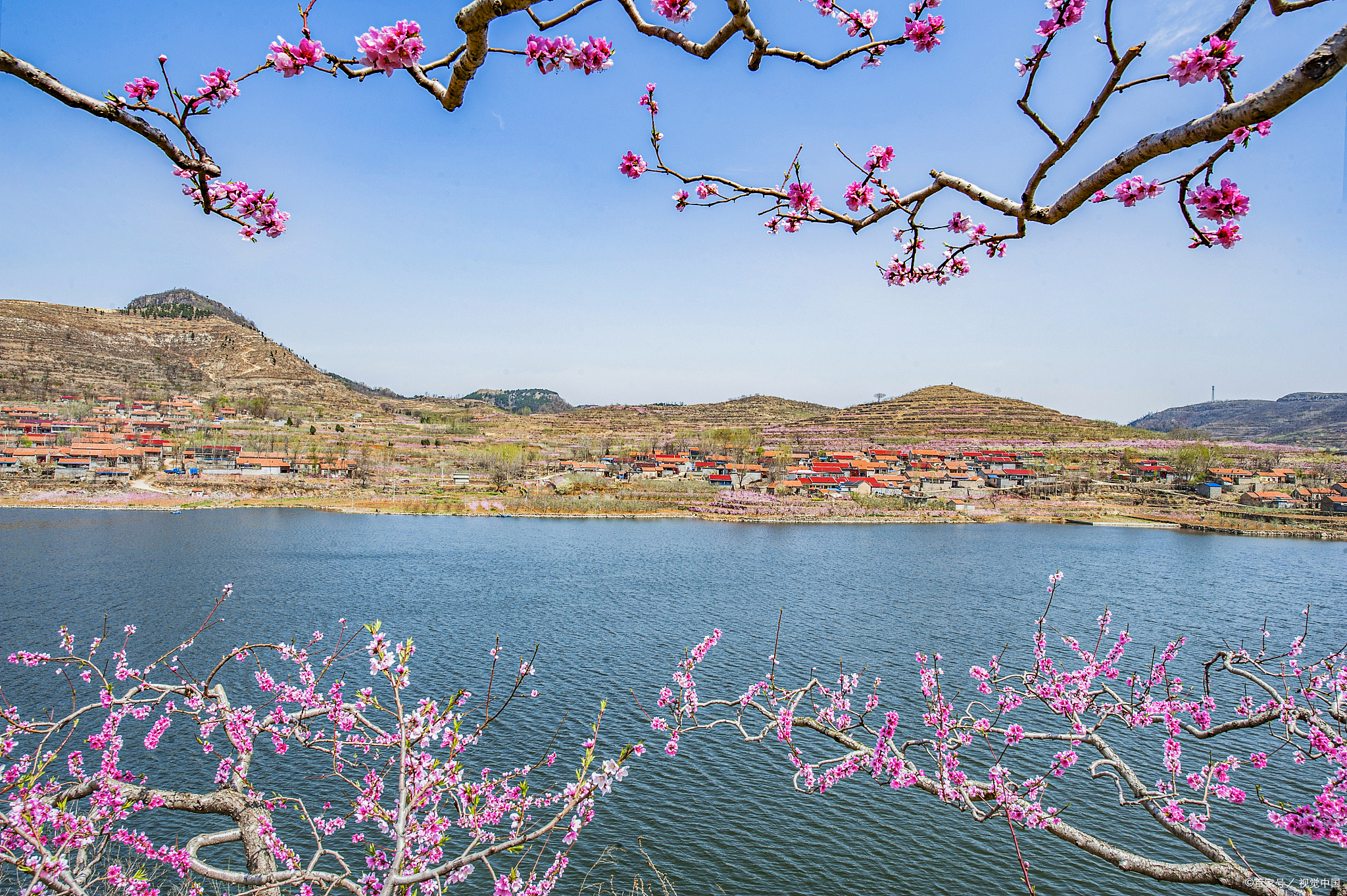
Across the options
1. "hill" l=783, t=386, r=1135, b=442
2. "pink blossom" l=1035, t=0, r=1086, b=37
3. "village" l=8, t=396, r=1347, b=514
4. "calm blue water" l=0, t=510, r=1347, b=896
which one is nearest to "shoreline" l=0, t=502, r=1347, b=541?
"calm blue water" l=0, t=510, r=1347, b=896

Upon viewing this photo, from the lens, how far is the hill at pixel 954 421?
9869cm

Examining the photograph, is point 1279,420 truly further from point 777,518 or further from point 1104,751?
point 1104,751

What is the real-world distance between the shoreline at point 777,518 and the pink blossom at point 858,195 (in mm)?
48046

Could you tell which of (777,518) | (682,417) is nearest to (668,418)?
(682,417)

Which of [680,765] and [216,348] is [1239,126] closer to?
[680,765]

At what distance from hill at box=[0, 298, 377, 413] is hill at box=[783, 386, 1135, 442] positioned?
82643 mm

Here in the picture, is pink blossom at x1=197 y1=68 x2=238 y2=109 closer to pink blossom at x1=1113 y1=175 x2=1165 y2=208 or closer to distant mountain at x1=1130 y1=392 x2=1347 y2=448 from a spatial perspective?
pink blossom at x1=1113 y1=175 x2=1165 y2=208

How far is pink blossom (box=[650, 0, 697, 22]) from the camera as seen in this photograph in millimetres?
2539

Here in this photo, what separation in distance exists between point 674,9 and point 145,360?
137791 mm

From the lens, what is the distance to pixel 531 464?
7206 centimetres

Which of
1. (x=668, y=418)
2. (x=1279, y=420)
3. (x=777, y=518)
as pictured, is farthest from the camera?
(x=1279, y=420)

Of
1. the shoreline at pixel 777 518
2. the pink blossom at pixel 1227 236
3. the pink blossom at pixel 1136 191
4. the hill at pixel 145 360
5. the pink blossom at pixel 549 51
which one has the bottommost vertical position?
the shoreline at pixel 777 518

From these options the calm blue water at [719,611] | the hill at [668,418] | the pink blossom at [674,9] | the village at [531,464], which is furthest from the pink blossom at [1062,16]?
the hill at [668,418]

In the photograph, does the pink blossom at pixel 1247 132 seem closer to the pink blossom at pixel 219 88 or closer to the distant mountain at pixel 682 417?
the pink blossom at pixel 219 88
